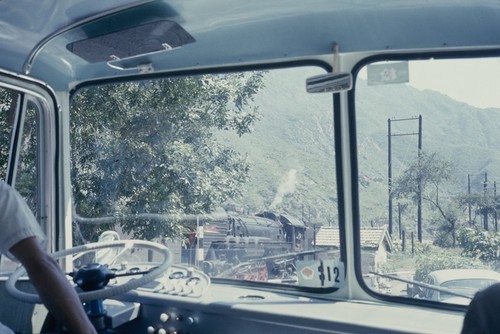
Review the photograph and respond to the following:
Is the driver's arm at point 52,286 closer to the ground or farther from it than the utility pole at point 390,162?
closer to the ground

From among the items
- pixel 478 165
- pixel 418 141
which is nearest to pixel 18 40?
pixel 418 141

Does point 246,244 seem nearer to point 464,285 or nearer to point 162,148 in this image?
point 162,148

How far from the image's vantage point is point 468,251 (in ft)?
8.87

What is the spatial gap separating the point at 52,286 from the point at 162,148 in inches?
54.9

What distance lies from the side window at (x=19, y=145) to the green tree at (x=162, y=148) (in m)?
0.26

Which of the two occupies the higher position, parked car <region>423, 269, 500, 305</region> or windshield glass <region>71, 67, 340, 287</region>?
windshield glass <region>71, 67, 340, 287</region>

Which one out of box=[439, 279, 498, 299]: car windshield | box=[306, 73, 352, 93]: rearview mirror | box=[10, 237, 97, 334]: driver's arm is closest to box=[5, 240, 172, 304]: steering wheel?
box=[10, 237, 97, 334]: driver's arm

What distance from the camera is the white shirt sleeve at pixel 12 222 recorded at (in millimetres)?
1935

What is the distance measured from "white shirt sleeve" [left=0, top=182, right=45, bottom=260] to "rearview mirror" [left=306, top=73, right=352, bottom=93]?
56.0 inches

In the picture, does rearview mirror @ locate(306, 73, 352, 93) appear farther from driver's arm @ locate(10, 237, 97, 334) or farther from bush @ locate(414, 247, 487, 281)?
driver's arm @ locate(10, 237, 97, 334)

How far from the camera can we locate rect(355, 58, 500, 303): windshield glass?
2.67m

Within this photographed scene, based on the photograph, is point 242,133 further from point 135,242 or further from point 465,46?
point 465,46

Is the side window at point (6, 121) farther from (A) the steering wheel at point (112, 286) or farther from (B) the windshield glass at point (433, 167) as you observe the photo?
(B) the windshield glass at point (433, 167)

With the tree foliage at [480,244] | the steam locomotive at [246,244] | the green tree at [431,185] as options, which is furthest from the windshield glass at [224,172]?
the tree foliage at [480,244]
